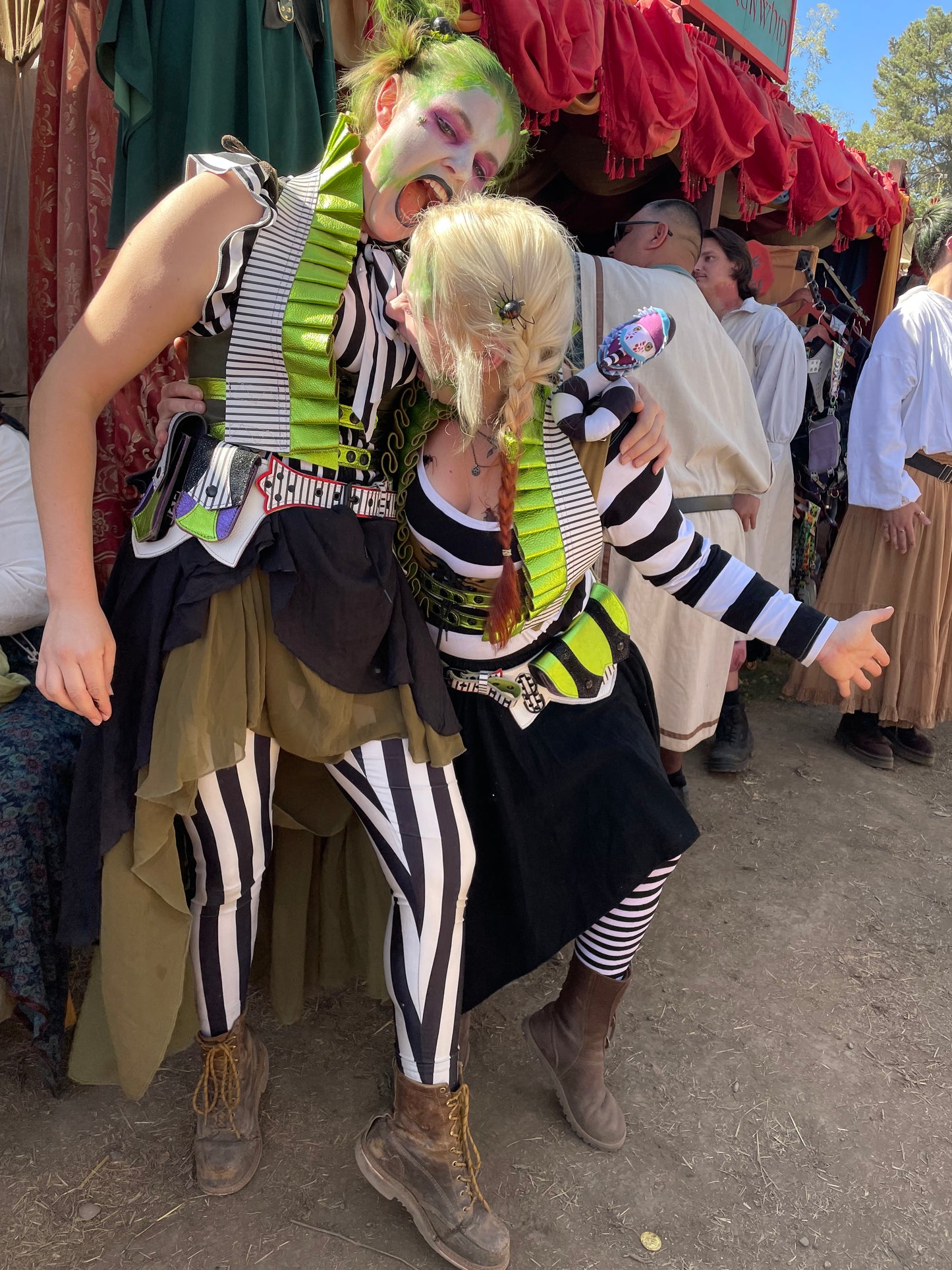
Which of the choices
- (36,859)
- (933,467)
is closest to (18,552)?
(36,859)

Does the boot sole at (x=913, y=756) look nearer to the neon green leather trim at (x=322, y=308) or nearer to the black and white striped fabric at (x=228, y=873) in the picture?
the black and white striped fabric at (x=228, y=873)

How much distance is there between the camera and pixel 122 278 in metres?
1.19

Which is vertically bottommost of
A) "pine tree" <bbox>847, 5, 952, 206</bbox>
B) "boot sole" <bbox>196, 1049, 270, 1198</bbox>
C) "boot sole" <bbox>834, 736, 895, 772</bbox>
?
"boot sole" <bbox>196, 1049, 270, 1198</bbox>

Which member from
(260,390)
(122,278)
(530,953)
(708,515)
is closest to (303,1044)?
(530,953)

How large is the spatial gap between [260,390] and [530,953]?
1079mm

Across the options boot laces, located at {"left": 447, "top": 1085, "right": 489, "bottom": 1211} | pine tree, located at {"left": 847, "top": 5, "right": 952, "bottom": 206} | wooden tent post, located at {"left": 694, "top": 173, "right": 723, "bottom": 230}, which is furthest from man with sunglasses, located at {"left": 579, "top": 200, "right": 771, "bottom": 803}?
pine tree, located at {"left": 847, "top": 5, "right": 952, "bottom": 206}

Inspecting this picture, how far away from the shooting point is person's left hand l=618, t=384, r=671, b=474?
59.1 inches

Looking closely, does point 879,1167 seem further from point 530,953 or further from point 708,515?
point 708,515

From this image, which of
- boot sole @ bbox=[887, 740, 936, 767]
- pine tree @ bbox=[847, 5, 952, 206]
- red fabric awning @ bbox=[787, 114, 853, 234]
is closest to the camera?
boot sole @ bbox=[887, 740, 936, 767]

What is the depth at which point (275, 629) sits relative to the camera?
1315 millimetres

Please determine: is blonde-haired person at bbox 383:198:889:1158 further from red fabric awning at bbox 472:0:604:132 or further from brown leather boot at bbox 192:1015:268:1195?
red fabric awning at bbox 472:0:604:132

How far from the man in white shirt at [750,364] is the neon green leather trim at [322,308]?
249 centimetres

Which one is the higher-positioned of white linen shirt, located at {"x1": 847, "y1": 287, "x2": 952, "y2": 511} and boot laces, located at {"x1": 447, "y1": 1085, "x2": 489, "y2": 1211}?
white linen shirt, located at {"x1": 847, "y1": 287, "x2": 952, "y2": 511}

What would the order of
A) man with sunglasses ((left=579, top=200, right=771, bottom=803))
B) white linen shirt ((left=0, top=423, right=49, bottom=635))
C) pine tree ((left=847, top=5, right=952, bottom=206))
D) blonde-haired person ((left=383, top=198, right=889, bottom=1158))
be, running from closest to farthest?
blonde-haired person ((left=383, top=198, right=889, bottom=1158)) < white linen shirt ((left=0, top=423, right=49, bottom=635)) < man with sunglasses ((left=579, top=200, right=771, bottom=803)) < pine tree ((left=847, top=5, right=952, bottom=206))
